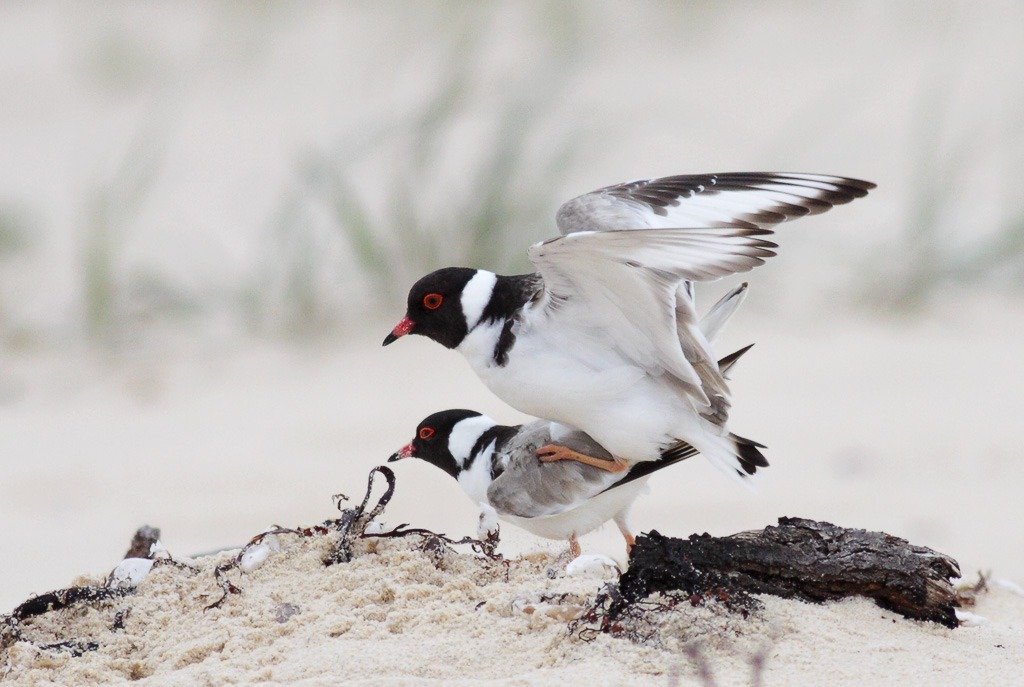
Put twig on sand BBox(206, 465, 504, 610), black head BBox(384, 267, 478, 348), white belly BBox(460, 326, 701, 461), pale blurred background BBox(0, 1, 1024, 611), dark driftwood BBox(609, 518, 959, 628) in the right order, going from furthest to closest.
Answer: pale blurred background BBox(0, 1, 1024, 611) → black head BBox(384, 267, 478, 348) → white belly BBox(460, 326, 701, 461) → twig on sand BBox(206, 465, 504, 610) → dark driftwood BBox(609, 518, 959, 628)

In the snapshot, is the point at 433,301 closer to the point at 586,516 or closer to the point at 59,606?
the point at 586,516

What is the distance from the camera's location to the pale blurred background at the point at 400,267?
22.0 ft

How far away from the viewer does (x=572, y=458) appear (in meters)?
4.28

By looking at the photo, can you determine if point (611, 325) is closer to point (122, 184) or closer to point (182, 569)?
point (182, 569)

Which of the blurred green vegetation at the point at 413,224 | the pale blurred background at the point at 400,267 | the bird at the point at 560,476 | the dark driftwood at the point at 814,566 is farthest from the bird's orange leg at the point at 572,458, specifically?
the blurred green vegetation at the point at 413,224

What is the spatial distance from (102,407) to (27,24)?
6.05 metres

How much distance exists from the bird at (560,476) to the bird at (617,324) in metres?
0.09

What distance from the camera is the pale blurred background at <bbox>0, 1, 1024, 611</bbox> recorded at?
670cm

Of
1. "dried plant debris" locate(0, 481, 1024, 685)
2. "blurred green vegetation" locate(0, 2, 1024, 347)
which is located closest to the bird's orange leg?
"dried plant debris" locate(0, 481, 1024, 685)

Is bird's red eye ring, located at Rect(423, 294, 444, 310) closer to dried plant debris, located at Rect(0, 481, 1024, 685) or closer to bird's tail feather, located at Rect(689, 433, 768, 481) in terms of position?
dried plant debris, located at Rect(0, 481, 1024, 685)

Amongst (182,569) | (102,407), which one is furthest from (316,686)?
(102,407)

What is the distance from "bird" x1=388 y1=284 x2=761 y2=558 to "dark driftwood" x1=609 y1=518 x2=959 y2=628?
64cm

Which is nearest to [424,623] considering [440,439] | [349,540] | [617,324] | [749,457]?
[349,540]

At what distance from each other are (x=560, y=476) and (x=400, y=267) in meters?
3.82
